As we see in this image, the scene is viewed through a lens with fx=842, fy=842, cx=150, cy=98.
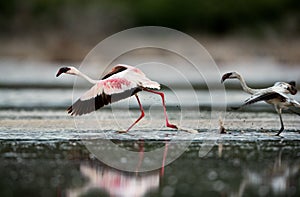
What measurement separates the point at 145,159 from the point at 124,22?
3215cm

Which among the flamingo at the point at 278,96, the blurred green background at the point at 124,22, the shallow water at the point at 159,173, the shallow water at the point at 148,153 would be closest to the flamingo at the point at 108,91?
the shallow water at the point at 148,153

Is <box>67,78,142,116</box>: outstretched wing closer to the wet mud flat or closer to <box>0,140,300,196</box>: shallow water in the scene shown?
the wet mud flat

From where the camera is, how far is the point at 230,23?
41.5m

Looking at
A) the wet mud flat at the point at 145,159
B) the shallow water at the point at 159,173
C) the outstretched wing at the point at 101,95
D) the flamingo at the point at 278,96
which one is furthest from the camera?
the flamingo at the point at 278,96

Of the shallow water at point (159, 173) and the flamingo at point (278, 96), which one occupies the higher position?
the flamingo at point (278, 96)

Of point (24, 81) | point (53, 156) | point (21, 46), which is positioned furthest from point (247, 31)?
point (53, 156)

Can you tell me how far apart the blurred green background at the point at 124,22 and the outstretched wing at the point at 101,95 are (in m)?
21.4

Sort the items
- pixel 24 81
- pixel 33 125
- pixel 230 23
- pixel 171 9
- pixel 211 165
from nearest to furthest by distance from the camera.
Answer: pixel 211 165
pixel 33 125
pixel 24 81
pixel 230 23
pixel 171 9

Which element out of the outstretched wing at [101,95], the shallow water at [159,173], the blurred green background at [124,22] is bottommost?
the shallow water at [159,173]

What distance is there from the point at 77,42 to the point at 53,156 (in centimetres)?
2763

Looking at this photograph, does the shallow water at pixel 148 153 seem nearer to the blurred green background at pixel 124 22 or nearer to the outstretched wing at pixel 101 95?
the outstretched wing at pixel 101 95

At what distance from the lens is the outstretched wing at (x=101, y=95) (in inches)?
483

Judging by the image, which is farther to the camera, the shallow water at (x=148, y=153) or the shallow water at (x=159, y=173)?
the shallow water at (x=148, y=153)

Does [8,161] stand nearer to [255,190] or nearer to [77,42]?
[255,190]
